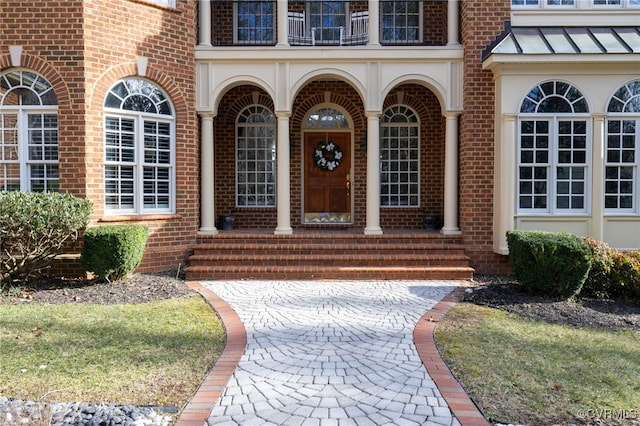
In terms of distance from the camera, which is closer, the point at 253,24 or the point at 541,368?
the point at 541,368

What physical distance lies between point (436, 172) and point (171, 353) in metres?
8.26

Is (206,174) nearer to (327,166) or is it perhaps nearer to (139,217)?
(139,217)

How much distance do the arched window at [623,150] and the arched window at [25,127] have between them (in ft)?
33.3

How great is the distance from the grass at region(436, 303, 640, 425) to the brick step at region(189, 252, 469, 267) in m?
2.73

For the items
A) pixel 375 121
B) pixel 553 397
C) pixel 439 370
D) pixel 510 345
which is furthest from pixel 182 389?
pixel 375 121

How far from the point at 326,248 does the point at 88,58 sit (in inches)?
214

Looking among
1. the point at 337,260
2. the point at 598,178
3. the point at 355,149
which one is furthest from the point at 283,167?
the point at 598,178

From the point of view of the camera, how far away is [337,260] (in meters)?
8.66

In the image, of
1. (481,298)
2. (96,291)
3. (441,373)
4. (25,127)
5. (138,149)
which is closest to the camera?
(441,373)

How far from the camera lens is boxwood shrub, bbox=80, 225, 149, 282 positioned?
7316mm

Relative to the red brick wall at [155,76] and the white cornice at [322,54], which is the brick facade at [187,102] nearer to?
the red brick wall at [155,76]

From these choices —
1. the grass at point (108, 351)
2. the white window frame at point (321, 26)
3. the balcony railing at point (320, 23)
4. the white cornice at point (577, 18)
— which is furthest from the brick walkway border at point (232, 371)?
the white window frame at point (321, 26)

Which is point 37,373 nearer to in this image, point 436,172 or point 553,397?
point 553,397

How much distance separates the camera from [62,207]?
7.19 metres
